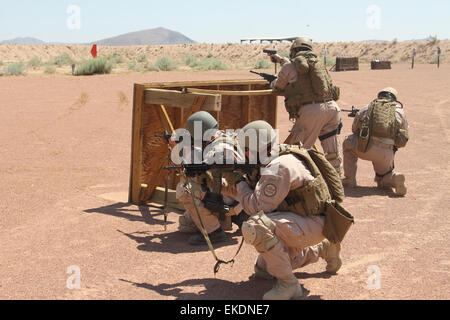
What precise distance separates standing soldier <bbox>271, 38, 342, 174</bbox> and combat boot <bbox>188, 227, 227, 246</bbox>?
98.0 inches

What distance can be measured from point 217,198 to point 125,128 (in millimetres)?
8970

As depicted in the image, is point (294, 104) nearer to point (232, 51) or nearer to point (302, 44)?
point (302, 44)

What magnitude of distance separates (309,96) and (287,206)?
3691 mm

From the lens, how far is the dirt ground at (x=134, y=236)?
4.76 metres

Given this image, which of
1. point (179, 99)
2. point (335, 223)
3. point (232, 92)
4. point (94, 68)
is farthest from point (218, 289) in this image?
point (94, 68)

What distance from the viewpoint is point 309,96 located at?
26.0 feet

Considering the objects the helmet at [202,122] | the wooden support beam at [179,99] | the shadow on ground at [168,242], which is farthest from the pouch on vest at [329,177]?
the wooden support beam at [179,99]

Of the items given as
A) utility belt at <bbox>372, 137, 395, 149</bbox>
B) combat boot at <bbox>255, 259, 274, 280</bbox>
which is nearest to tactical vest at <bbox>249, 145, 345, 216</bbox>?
combat boot at <bbox>255, 259, 274, 280</bbox>

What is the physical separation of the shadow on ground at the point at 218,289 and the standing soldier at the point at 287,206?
11.2 inches

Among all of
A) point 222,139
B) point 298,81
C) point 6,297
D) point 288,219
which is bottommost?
point 6,297

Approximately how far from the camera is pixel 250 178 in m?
4.79

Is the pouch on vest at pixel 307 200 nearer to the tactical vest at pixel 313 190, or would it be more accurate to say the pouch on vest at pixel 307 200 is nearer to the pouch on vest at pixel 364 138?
the tactical vest at pixel 313 190

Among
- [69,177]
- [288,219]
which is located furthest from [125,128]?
[288,219]
